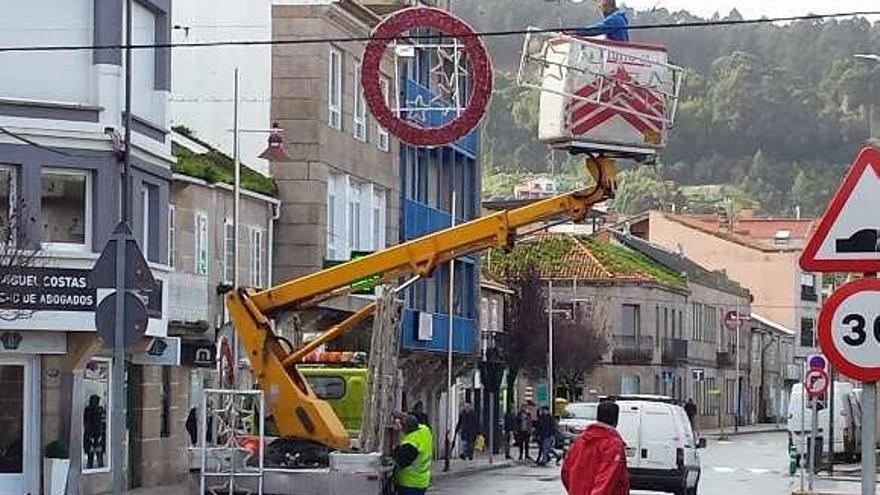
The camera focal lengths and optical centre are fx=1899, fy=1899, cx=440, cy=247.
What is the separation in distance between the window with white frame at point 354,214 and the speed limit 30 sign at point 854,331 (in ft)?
132

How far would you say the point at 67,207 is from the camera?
32.3 m

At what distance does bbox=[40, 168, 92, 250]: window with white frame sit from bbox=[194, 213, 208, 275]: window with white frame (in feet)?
22.6

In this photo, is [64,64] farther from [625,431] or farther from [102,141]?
[625,431]

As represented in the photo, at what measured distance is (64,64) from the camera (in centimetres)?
3209

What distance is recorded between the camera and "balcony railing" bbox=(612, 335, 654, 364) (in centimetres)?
8975

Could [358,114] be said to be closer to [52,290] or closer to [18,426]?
[18,426]

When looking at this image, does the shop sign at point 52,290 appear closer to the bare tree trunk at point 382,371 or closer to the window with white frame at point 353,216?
the bare tree trunk at point 382,371

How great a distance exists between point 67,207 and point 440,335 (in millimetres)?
25074

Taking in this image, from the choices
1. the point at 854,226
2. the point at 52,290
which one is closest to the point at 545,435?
the point at 52,290

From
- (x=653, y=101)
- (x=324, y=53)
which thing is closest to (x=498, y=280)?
(x=324, y=53)

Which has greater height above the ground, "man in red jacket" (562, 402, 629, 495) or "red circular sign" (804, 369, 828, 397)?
"man in red jacket" (562, 402, 629, 495)

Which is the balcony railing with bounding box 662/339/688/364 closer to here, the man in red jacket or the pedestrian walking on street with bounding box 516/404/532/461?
the pedestrian walking on street with bounding box 516/404/532/461

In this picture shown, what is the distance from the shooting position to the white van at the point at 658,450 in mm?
32875

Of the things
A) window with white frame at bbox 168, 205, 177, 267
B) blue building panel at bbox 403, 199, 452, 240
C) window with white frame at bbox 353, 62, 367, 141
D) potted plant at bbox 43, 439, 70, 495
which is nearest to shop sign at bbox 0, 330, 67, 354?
potted plant at bbox 43, 439, 70, 495
